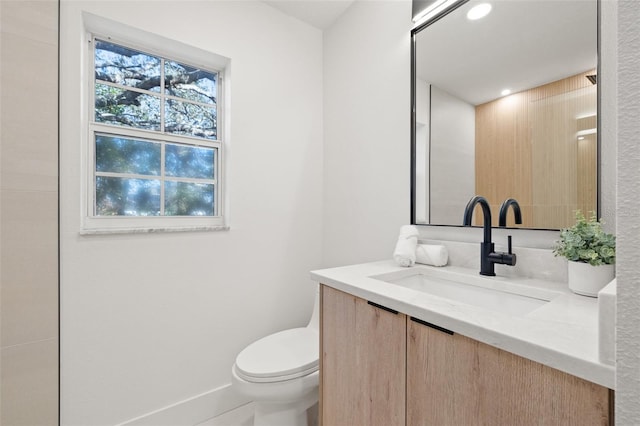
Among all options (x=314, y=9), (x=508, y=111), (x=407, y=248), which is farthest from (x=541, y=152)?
(x=314, y=9)

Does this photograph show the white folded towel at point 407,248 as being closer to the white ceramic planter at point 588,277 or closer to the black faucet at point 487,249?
the black faucet at point 487,249

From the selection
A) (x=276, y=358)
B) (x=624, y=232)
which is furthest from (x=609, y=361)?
(x=276, y=358)

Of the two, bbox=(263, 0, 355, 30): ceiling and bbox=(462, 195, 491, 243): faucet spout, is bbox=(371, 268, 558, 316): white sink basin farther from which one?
bbox=(263, 0, 355, 30): ceiling

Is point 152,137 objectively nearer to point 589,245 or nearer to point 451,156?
point 451,156

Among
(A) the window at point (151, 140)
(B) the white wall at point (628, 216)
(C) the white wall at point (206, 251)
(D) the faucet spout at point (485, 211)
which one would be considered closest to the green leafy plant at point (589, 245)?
(D) the faucet spout at point (485, 211)

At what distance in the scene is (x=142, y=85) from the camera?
62.8 inches

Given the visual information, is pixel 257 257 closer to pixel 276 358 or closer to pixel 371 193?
pixel 276 358

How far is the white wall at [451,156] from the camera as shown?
1.25 metres

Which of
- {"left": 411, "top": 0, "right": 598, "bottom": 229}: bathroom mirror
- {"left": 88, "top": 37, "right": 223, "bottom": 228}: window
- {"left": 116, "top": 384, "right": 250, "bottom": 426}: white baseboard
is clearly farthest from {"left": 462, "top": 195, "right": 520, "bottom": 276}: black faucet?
{"left": 88, "top": 37, "right": 223, "bottom": 228}: window

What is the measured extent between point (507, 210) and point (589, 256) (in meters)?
0.36

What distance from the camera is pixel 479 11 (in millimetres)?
1201

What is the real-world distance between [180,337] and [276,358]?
0.61m

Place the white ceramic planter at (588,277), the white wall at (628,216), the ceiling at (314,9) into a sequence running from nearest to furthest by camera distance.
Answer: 1. the white wall at (628,216)
2. the white ceramic planter at (588,277)
3. the ceiling at (314,9)

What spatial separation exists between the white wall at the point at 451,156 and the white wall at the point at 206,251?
36.3 inches
